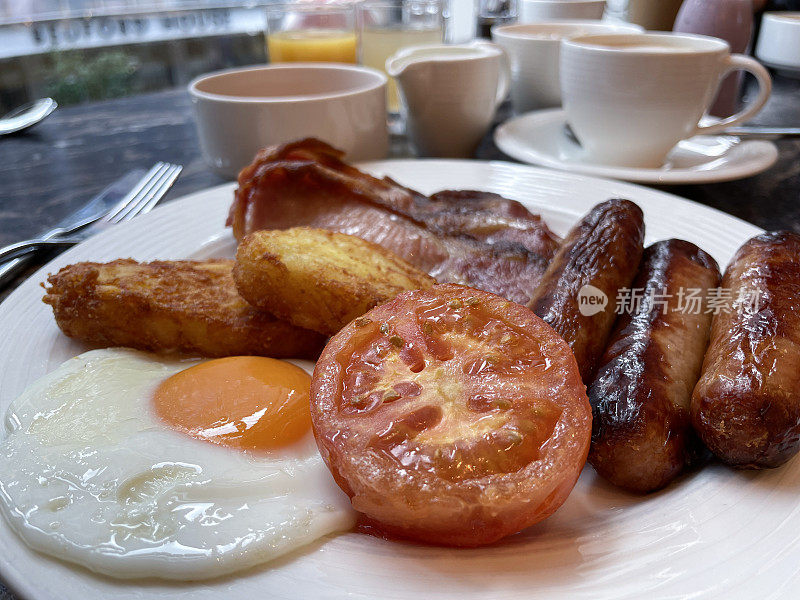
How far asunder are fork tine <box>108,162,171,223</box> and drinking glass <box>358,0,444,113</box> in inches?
61.4

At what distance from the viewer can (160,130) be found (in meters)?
3.57

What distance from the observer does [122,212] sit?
6.84 ft

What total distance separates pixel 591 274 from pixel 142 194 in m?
1.65

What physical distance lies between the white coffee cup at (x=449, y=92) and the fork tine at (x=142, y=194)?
1042mm

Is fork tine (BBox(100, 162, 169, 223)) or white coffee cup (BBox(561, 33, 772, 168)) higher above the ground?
white coffee cup (BBox(561, 33, 772, 168))

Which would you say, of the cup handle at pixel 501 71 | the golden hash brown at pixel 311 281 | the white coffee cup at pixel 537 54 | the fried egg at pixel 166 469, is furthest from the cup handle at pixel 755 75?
the fried egg at pixel 166 469

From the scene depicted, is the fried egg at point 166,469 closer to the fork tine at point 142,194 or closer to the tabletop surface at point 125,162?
the tabletop surface at point 125,162

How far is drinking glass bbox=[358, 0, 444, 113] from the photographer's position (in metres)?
3.47

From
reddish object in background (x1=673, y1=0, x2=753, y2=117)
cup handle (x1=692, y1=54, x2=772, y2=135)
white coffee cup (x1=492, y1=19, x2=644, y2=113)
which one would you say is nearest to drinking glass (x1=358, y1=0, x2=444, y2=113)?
white coffee cup (x1=492, y1=19, x2=644, y2=113)

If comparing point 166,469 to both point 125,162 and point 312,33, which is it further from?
point 312,33

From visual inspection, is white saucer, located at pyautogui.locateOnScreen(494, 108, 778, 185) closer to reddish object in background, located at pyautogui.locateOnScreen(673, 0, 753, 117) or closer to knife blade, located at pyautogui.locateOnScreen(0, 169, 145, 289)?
reddish object in background, located at pyautogui.locateOnScreen(673, 0, 753, 117)

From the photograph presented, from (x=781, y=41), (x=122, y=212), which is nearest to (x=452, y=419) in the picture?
(x=122, y=212)

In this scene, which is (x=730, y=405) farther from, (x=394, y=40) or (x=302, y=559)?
(x=394, y=40)

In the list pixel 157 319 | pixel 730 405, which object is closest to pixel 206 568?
pixel 157 319
